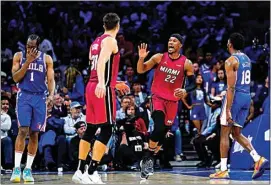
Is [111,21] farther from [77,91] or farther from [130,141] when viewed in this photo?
[77,91]

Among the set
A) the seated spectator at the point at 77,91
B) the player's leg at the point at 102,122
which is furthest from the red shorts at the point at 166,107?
the seated spectator at the point at 77,91

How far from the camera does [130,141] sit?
1380cm

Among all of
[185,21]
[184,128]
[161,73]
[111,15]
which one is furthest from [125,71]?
[111,15]

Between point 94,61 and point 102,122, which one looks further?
point 94,61

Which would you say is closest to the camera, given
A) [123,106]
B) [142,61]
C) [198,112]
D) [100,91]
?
[100,91]

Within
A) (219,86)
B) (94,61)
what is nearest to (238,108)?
(94,61)

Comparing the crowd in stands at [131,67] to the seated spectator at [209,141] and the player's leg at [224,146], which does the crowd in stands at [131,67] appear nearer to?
the seated spectator at [209,141]

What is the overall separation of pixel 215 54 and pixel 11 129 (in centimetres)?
886

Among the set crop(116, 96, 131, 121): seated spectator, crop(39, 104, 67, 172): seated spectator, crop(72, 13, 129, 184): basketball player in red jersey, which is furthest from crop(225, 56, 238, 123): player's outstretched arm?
crop(39, 104, 67, 172): seated spectator

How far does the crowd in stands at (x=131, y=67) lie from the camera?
1381 cm

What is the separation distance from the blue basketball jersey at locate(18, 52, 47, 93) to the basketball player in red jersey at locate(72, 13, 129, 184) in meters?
1.44

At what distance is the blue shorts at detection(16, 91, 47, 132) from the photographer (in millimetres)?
10031

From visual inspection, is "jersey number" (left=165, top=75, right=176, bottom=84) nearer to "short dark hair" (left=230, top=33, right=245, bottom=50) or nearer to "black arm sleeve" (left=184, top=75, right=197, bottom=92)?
"black arm sleeve" (left=184, top=75, right=197, bottom=92)

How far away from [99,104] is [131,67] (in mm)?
9628
